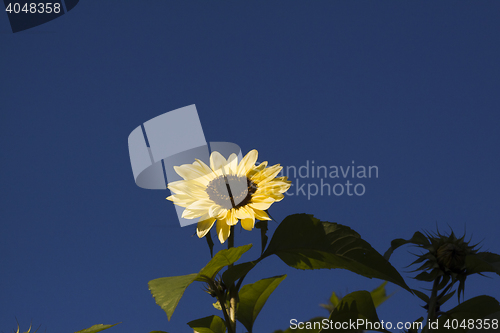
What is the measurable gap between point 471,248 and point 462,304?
0.15 m

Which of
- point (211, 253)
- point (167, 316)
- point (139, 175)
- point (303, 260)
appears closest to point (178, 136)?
point (139, 175)

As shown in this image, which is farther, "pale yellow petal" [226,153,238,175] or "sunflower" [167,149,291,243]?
"pale yellow petal" [226,153,238,175]

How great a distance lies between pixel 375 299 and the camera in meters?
0.97

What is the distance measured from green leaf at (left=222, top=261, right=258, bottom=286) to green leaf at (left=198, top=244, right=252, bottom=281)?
2 cm

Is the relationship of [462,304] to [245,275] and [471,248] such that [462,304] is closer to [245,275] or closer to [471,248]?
[471,248]

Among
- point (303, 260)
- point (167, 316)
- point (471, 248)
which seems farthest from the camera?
point (471, 248)

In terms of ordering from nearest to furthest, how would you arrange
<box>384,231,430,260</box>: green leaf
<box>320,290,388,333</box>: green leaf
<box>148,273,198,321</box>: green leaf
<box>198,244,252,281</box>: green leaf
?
1. <box>148,273,198,321</box>: green leaf
2. <box>198,244,252,281</box>: green leaf
3. <box>320,290,388,333</box>: green leaf
4. <box>384,231,430,260</box>: green leaf

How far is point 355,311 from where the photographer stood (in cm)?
78

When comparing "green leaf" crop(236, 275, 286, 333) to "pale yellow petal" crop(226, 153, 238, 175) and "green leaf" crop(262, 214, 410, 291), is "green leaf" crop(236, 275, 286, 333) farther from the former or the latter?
"pale yellow petal" crop(226, 153, 238, 175)

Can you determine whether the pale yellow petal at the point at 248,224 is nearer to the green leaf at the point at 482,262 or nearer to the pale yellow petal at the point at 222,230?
the pale yellow petal at the point at 222,230

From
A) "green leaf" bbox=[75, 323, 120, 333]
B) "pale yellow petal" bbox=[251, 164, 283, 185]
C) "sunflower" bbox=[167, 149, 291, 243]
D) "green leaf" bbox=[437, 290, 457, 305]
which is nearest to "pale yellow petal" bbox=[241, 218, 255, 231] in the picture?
"sunflower" bbox=[167, 149, 291, 243]

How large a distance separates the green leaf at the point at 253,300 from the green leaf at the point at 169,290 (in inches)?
10.3

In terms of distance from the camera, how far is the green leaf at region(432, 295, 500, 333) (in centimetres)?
73

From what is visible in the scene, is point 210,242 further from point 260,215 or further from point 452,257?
point 452,257
